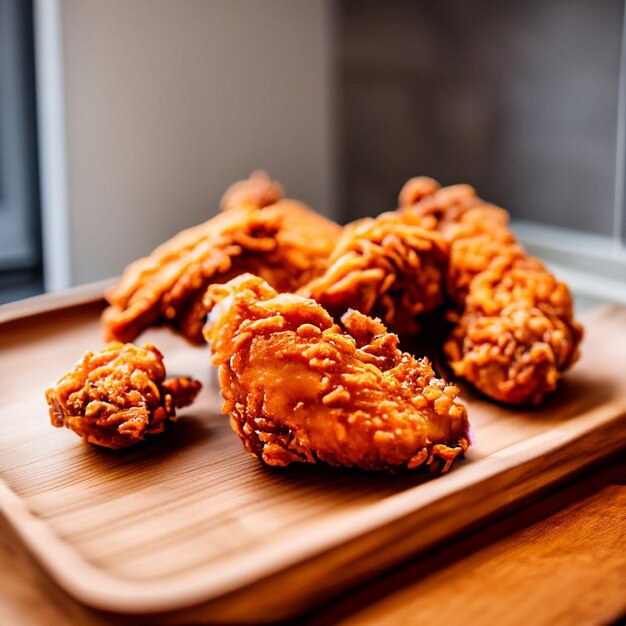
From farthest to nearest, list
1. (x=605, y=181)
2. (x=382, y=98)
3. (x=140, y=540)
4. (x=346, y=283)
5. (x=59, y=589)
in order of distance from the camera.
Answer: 1. (x=382, y=98)
2. (x=605, y=181)
3. (x=346, y=283)
4. (x=140, y=540)
5. (x=59, y=589)

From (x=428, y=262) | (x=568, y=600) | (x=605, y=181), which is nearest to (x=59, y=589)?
(x=568, y=600)

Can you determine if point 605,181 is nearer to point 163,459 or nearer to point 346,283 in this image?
point 346,283

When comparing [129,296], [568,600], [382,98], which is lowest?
[568,600]

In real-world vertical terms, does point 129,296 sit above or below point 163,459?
above

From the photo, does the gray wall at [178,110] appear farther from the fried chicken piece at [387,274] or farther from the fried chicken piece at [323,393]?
the fried chicken piece at [323,393]

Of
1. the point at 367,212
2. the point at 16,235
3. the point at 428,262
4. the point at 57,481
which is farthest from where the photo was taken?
the point at 367,212

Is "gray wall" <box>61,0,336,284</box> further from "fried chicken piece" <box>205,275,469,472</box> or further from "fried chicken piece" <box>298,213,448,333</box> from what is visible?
"fried chicken piece" <box>205,275,469,472</box>

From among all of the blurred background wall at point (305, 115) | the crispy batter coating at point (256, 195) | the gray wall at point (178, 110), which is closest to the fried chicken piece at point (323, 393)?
the crispy batter coating at point (256, 195)
